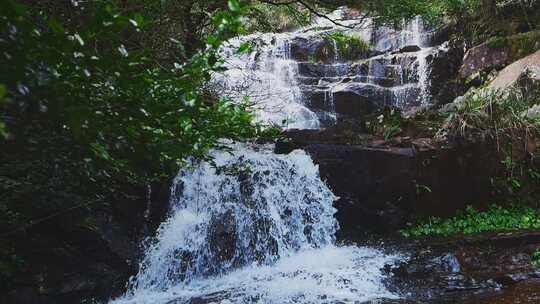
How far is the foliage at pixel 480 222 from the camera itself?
21.5 ft

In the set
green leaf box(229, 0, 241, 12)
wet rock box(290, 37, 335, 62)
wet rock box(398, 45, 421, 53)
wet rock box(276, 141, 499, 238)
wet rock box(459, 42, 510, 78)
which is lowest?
wet rock box(276, 141, 499, 238)

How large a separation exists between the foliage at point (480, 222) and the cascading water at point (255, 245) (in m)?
1.40

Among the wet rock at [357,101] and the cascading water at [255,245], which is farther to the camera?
the wet rock at [357,101]

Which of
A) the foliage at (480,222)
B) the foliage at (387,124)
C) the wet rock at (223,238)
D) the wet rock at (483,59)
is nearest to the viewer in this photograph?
the wet rock at (223,238)

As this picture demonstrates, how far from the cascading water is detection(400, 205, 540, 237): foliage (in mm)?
1398

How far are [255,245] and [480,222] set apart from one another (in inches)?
→ 145

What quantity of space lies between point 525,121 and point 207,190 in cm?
539

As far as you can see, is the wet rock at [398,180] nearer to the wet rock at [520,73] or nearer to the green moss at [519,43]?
the wet rock at [520,73]

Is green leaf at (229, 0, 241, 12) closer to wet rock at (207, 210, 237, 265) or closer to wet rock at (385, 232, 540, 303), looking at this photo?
wet rock at (385, 232, 540, 303)

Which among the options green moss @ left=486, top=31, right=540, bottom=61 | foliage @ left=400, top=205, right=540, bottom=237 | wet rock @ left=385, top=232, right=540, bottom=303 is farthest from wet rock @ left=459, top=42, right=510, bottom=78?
wet rock @ left=385, top=232, right=540, bottom=303

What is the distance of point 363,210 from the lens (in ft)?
23.5

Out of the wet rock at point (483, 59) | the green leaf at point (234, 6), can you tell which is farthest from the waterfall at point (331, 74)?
the green leaf at point (234, 6)

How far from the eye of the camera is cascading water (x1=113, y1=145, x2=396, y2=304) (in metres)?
4.82

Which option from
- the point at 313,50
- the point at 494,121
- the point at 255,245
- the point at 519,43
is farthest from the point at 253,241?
the point at 313,50
